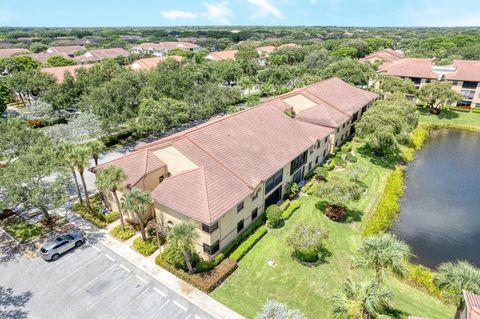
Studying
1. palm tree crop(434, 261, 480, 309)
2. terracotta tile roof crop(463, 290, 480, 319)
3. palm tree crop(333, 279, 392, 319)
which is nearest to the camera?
terracotta tile roof crop(463, 290, 480, 319)

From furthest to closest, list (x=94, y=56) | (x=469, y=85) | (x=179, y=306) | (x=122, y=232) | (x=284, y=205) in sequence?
(x=94, y=56) < (x=469, y=85) < (x=284, y=205) < (x=122, y=232) < (x=179, y=306)

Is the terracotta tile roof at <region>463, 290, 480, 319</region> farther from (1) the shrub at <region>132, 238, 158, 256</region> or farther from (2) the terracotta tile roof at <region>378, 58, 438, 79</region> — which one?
(2) the terracotta tile roof at <region>378, 58, 438, 79</region>

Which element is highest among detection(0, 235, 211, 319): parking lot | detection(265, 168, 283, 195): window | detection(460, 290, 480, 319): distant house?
detection(460, 290, 480, 319): distant house

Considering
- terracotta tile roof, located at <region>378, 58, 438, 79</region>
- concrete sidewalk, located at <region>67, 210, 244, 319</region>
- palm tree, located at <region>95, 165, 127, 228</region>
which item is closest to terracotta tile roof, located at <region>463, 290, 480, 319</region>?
concrete sidewalk, located at <region>67, 210, 244, 319</region>

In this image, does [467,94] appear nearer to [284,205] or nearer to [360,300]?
[284,205]

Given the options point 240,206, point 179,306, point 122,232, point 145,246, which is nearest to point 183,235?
point 179,306

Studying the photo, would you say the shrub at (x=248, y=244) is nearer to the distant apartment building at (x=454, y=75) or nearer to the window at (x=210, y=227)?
the window at (x=210, y=227)

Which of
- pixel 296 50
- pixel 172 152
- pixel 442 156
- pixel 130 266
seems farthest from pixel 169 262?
pixel 296 50
